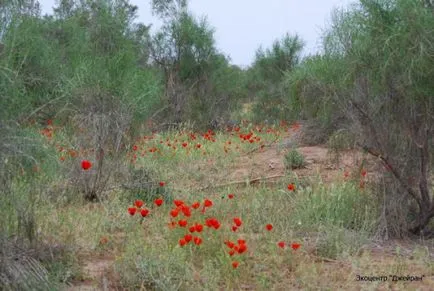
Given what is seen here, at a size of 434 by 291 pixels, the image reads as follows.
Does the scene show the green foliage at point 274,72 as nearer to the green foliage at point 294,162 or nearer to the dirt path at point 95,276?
the green foliage at point 294,162

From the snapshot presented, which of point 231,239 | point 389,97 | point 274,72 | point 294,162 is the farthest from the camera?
point 274,72

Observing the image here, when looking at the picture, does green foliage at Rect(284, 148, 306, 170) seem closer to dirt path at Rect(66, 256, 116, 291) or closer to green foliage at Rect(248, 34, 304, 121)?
dirt path at Rect(66, 256, 116, 291)

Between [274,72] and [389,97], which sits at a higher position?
[274,72]

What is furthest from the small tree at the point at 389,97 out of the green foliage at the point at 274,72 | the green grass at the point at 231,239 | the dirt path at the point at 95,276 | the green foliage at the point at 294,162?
the green foliage at the point at 274,72

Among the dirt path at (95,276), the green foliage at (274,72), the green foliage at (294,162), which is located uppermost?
the green foliage at (274,72)

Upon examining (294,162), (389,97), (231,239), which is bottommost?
(231,239)

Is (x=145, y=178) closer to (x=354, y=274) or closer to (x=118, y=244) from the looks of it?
(x=118, y=244)

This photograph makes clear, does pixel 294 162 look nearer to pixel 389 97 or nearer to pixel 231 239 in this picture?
pixel 389 97

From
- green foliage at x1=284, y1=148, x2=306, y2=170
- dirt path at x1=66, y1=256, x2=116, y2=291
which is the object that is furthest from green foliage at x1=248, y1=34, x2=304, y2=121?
dirt path at x1=66, y1=256, x2=116, y2=291

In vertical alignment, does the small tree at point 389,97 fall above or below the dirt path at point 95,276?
above

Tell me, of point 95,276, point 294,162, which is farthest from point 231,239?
point 294,162

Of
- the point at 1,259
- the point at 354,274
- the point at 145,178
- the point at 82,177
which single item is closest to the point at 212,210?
the point at 145,178

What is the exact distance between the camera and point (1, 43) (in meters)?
3.89

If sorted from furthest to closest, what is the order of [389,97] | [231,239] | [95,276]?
[389,97], [231,239], [95,276]
